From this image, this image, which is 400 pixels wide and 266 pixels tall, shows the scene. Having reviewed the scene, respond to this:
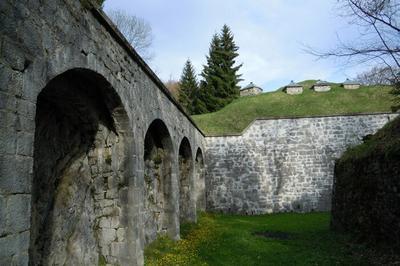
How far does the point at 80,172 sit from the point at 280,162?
13.5 meters

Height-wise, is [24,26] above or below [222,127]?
below

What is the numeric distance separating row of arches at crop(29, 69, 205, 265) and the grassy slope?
12.8 meters

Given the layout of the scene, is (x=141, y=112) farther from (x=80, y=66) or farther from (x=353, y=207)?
(x=353, y=207)

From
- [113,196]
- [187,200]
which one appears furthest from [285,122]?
[113,196]

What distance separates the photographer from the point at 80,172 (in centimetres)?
629

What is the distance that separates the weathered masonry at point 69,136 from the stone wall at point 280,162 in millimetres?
10830

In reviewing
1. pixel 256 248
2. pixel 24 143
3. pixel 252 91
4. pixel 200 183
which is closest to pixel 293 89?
pixel 252 91

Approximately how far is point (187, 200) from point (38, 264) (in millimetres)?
8383

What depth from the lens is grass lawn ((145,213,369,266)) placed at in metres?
7.62

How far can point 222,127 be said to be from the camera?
65.7ft

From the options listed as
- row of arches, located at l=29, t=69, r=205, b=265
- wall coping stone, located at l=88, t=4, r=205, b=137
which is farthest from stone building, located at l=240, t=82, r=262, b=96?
row of arches, located at l=29, t=69, r=205, b=265

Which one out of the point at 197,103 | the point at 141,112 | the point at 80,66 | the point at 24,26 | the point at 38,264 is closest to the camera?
the point at 24,26

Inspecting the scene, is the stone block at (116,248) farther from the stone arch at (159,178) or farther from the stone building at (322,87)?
the stone building at (322,87)

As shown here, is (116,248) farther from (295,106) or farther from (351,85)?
(351,85)
